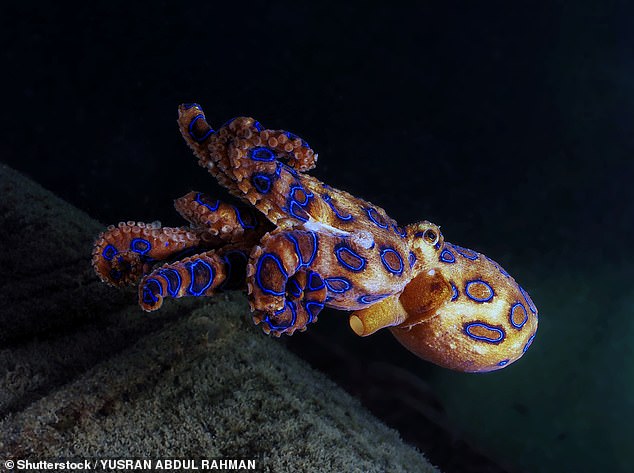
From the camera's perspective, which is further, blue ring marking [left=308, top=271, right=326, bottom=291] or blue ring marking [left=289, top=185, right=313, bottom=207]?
blue ring marking [left=289, top=185, right=313, bottom=207]

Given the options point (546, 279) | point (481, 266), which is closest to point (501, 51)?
point (546, 279)

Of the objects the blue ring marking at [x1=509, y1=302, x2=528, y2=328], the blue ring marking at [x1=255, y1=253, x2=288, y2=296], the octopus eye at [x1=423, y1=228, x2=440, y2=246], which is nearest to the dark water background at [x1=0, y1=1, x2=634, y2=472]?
the blue ring marking at [x1=509, y1=302, x2=528, y2=328]

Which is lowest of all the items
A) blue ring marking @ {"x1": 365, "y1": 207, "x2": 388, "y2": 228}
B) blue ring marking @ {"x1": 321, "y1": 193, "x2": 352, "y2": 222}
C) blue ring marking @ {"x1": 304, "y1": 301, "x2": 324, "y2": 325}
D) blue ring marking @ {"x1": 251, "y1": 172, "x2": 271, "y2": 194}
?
blue ring marking @ {"x1": 304, "y1": 301, "x2": 324, "y2": 325}

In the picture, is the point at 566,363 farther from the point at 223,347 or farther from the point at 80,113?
the point at 80,113

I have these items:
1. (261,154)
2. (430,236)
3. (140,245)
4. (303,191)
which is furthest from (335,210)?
(140,245)

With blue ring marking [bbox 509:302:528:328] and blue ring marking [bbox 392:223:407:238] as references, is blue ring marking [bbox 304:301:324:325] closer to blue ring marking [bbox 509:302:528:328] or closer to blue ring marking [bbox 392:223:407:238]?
blue ring marking [bbox 392:223:407:238]
